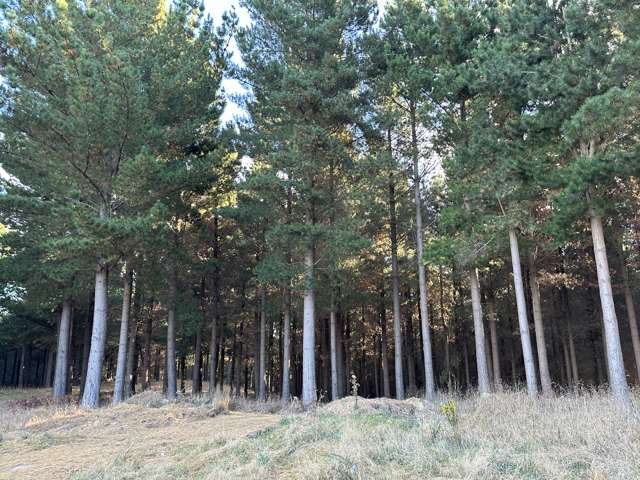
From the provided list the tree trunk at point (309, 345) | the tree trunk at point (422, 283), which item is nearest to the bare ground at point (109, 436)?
the tree trunk at point (309, 345)

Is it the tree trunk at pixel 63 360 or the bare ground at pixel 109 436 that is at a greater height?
the tree trunk at pixel 63 360

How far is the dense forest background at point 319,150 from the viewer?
449 inches

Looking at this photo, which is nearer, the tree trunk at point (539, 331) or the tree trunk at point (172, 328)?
the tree trunk at point (539, 331)

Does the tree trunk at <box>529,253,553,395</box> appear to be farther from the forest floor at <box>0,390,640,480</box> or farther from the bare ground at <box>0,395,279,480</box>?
the bare ground at <box>0,395,279,480</box>

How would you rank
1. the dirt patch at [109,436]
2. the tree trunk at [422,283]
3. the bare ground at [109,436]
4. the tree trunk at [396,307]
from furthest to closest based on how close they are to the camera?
the tree trunk at [396,307], the tree trunk at [422,283], the dirt patch at [109,436], the bare ground at [109,436]

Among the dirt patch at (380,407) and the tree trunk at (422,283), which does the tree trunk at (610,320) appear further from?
the tree trunk at (422,283)

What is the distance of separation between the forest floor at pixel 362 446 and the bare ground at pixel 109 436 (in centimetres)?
2

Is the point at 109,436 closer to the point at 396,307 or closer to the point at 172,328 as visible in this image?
the point at 172,328

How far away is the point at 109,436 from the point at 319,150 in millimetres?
10362

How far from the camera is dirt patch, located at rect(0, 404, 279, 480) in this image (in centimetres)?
622

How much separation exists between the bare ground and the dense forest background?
349 centimetres

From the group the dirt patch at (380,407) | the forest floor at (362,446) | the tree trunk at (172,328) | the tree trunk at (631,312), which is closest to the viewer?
the forest floor at (362,446)

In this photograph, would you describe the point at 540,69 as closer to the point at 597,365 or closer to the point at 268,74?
the point at 268,74

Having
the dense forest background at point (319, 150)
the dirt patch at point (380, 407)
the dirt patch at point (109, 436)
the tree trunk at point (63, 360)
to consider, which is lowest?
the dirt patch at point (109, 436)
